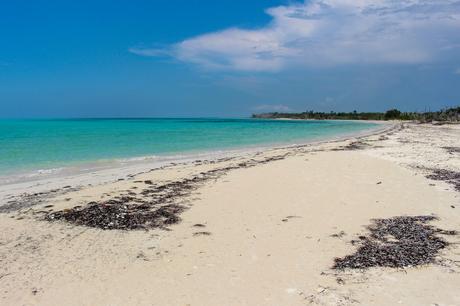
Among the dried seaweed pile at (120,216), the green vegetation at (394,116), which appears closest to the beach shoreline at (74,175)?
the dried seaweed pile at (120,216)

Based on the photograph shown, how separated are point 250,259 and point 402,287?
2.15 metres

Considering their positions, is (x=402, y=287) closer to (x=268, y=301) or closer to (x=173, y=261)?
(x=268, y=301)

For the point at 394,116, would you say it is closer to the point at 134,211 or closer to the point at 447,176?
the point at 447,176

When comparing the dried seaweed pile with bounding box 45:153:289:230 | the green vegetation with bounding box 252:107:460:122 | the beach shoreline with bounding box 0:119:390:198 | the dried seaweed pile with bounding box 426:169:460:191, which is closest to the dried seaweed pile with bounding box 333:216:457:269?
the dried seaweed pile with bounding box 45:153:289:230

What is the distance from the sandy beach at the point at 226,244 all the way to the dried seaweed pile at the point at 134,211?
3.1 inches

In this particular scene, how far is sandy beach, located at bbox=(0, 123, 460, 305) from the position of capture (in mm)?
4887

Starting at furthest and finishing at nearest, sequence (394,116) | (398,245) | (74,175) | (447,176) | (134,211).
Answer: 1. (394,116)
2. (74,175)
3. (447,176)
4. (134,211)
5. (398,245)

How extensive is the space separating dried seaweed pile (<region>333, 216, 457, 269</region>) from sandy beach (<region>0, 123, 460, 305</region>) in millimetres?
164

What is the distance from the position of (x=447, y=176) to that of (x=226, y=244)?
30.1 ft

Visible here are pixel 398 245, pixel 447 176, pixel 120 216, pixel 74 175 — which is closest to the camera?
pixel 398 245

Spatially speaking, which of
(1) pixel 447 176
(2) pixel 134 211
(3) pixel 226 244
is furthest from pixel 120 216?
(1) pixel 447 176

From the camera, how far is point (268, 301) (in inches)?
185

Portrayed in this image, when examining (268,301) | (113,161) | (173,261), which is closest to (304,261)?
(268,301)

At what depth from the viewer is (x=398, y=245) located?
641 cm
